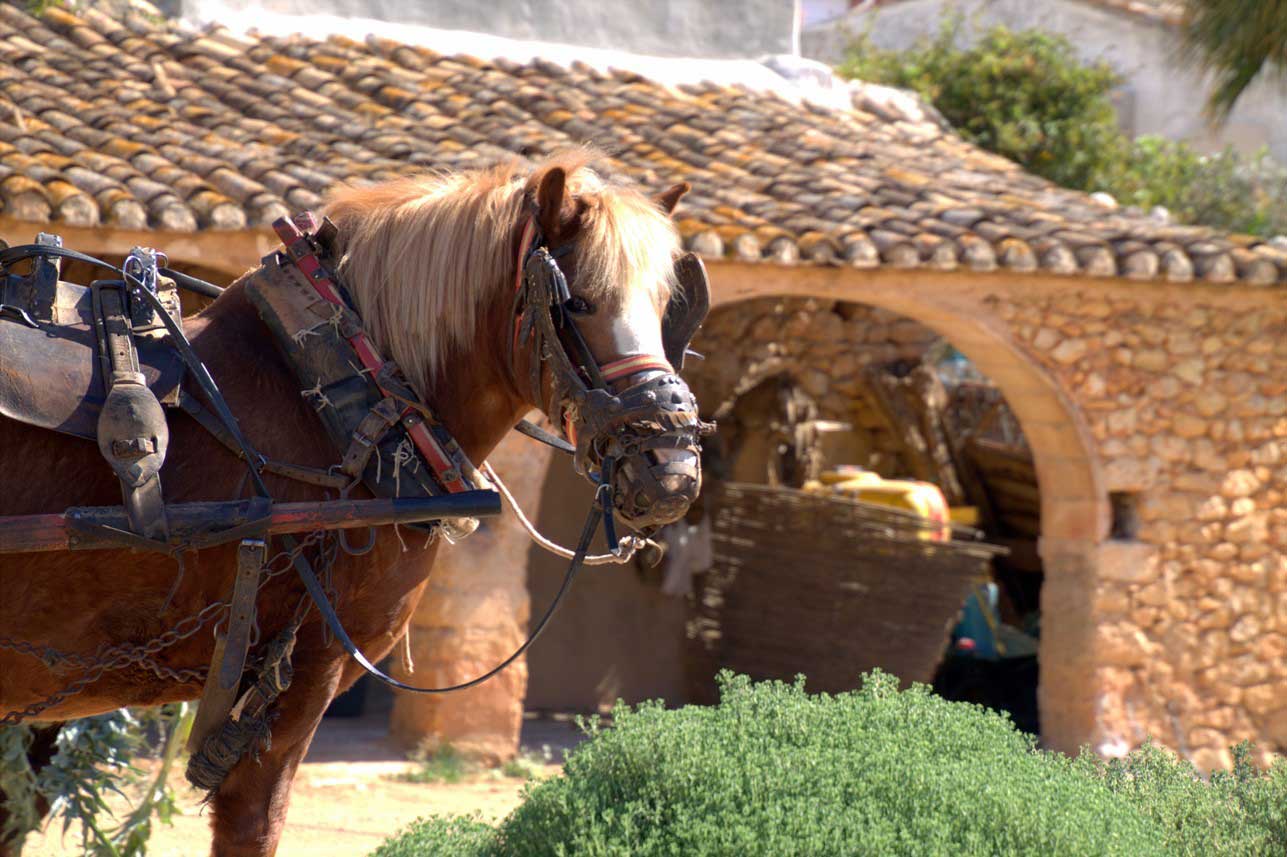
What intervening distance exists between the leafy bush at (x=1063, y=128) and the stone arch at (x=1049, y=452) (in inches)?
192

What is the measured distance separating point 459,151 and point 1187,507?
15.8ft

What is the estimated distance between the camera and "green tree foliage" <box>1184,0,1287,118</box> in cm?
736

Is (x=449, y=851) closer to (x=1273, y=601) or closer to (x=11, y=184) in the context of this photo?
(x=11, y=184)

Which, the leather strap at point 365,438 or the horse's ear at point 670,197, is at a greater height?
the horse's ear at point 670,197

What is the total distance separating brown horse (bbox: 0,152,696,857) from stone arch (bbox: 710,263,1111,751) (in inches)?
185

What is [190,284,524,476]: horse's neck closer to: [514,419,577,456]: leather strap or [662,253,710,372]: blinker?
[514,419,577,456]: leather strap

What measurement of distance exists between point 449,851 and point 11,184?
4044 mm

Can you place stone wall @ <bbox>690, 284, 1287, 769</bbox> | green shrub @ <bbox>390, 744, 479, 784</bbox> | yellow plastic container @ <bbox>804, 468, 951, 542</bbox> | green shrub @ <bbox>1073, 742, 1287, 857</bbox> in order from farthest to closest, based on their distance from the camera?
yellow plastic container @ <bbox>804, 468, 951, 542</bbox> < stone wall @ <bbox>690, 284, 1287, 769</bbox> < green shrub @ <bbox>390, 744, 479, 784</bbox> < green shrub @ <bbox>1073, 742, 1287, 857</bbox>

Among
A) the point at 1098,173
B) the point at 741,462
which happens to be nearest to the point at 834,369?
the point at 741,462

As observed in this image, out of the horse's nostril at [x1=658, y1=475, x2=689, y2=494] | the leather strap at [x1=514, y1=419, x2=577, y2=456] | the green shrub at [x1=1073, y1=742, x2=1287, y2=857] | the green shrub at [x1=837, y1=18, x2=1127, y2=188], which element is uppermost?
the horse's nostril at [x1=658, y1=475, x2=689, y2=494]

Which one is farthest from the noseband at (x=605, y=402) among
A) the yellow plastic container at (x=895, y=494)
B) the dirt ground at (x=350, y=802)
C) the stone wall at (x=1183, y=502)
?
the yellow plastic container at (x=895, y=494)

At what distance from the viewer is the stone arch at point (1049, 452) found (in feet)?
24.7

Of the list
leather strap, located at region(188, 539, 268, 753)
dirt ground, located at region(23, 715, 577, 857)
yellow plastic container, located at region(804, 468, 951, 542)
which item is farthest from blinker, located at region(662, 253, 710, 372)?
yellow plastic container, located at region(804, 468, 951, 542)

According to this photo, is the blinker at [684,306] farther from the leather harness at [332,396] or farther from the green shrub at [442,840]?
the green shrub at [442,840]
